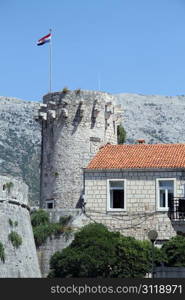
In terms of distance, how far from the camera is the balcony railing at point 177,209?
2061 inches

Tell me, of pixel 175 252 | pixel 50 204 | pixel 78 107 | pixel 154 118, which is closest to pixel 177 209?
pixel 175 252

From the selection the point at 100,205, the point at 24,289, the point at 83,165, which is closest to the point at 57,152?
the point at 83,165

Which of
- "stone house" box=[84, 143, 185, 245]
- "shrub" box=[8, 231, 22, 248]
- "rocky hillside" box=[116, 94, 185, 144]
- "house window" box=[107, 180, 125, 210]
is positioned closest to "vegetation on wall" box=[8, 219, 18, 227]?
"shrub" box=[8, 231, 22, 248]

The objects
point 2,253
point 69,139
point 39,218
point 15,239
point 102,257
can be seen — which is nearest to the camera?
point 2,253

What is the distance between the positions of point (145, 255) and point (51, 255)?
19.7 feet

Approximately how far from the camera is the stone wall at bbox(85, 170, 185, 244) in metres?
53.1

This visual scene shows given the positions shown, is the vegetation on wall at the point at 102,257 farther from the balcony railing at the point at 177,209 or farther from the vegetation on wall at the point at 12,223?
the balcony railing at the point at 177,209

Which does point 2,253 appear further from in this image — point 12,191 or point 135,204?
point 135,204

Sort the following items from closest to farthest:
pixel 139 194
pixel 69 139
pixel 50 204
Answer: pixel 139 194 → pixel 69 139 → pixel 50 204

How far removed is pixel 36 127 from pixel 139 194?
75766mm

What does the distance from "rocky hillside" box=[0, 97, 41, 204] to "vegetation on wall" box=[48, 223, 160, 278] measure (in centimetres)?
6365

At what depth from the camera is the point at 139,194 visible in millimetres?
53469

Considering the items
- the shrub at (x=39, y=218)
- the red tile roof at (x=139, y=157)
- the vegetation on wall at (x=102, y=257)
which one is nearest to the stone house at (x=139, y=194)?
the red tile roof at (x=139, y=157)

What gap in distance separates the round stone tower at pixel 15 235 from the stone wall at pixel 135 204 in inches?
154
